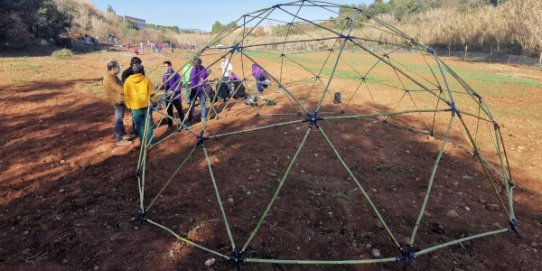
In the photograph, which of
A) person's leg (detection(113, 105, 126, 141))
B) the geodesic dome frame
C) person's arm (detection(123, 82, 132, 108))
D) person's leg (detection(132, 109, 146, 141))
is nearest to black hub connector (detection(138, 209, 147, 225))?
the geodesic dome frame

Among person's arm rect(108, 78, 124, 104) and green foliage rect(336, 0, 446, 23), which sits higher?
green foliage rect(336, 0, 446, 23)

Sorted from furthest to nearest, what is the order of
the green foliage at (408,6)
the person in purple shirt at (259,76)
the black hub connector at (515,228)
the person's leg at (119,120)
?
the green foliage at (408,6)
the person in purple shirt at (259,76)
the person's leg at (119,120)
the black hub connector at (515,228)

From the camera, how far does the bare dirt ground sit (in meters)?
3.85

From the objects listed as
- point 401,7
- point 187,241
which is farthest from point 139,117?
point 401,7

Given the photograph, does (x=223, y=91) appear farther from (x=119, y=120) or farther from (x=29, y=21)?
(x=29, y=21)

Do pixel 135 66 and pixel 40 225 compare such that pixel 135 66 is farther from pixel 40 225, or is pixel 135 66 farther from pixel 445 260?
pixel 445 260

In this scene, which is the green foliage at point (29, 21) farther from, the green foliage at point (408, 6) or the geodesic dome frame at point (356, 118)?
the green foliage at point (408, 6)

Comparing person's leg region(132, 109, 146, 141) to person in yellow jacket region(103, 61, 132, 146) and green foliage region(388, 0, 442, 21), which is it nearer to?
person in yellow jacket region(103, 61, 132, 146)

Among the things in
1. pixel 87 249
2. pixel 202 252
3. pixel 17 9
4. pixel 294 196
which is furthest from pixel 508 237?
pixel 17 9

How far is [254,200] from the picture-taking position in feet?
16.2

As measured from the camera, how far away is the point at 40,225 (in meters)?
4.25

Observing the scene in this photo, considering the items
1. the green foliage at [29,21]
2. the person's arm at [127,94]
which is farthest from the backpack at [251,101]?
the green foliage at [29,21]

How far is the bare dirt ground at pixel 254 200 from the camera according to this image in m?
3.85

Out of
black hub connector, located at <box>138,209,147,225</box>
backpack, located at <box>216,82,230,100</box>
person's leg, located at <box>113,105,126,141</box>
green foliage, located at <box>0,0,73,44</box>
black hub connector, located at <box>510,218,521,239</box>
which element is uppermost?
green foliage, located at <box>0,0,73,44</box>
